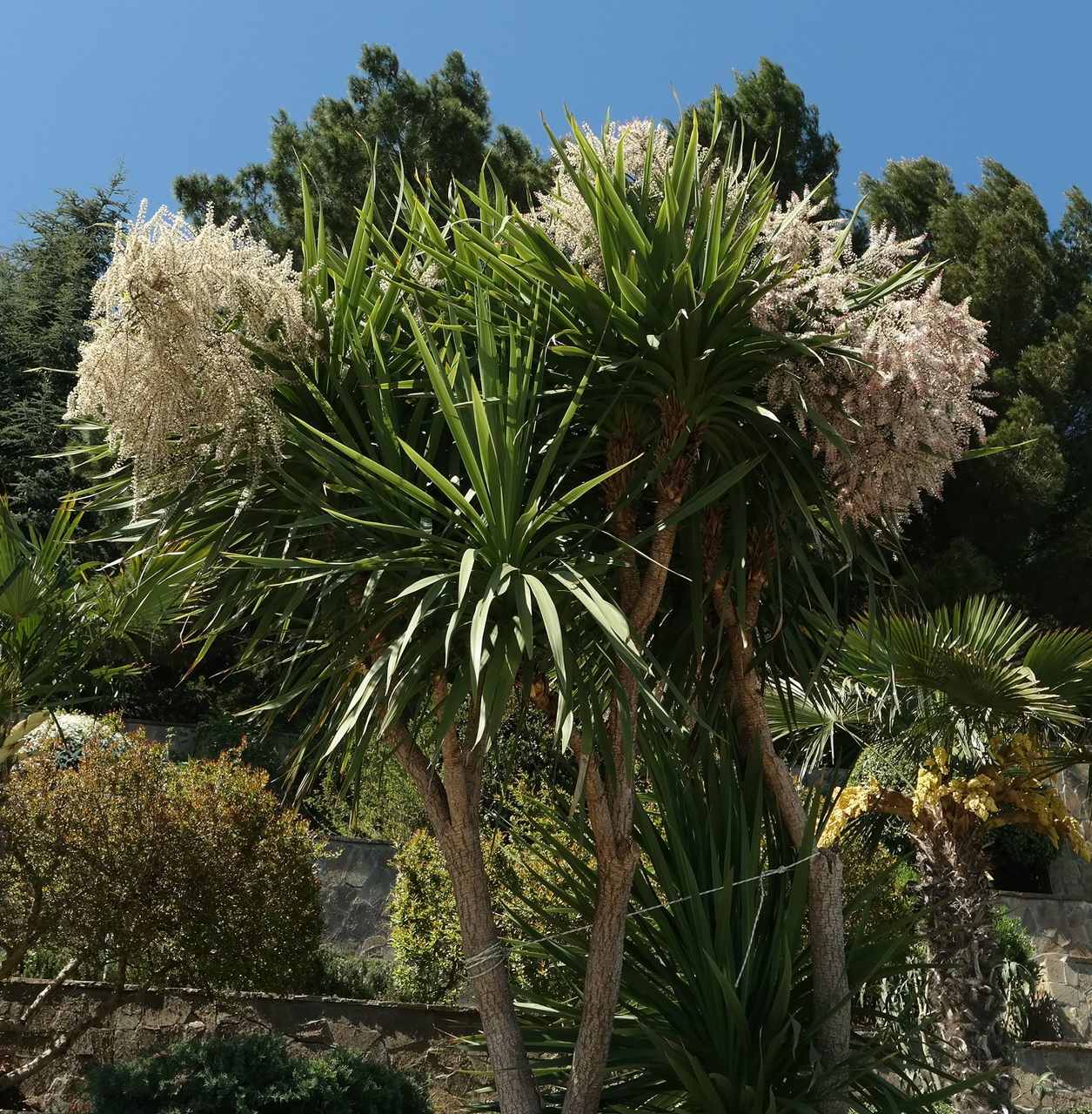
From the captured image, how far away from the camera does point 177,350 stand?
12.7ft

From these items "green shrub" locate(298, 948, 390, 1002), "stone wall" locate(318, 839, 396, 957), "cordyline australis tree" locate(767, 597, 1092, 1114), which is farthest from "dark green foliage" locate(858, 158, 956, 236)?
"green shrub" locate(298, 948, 390, 1002)

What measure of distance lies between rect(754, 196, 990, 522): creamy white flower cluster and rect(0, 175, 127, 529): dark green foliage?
10.2 m

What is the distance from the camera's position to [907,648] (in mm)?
6039

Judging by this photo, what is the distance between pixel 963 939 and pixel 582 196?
486 cm

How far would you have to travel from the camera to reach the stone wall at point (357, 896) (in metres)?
9.52

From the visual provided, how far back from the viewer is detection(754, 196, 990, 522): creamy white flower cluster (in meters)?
3.96

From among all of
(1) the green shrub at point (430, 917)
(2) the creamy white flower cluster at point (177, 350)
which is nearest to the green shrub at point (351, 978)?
(1) the green shrub at point (430, 917)

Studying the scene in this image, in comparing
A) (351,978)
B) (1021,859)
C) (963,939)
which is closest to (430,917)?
(351,978)

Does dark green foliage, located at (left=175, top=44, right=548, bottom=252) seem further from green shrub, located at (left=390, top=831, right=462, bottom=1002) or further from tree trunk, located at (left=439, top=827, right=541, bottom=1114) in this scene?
tree trunk, located at (left=439, top=827, right=541, bottom=1114)

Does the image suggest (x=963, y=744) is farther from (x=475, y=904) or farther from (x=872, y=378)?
(x=475, y=904)

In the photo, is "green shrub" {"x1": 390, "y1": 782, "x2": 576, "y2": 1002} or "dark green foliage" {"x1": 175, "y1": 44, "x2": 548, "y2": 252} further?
"dark green foliage" {"x1": 175, "y1": 44, "x2": 548, "y2": 252}

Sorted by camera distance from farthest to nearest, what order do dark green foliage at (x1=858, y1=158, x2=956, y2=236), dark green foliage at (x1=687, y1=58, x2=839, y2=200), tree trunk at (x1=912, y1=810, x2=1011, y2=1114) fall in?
dark green foliage at (x1=858, y1=158, x2=956, y2=236) < dark green foliage at (x1=687, y1=58, x2=839, y2=200) < tree trunk at (x1=912, y1=810, x2=1011, y2=1114)

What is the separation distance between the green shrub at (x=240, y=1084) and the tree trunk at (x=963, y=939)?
10.6 feet

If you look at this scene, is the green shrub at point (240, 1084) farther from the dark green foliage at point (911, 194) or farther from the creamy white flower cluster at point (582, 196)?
the dark green foliage at point (911, 194)
